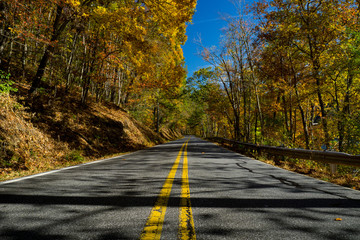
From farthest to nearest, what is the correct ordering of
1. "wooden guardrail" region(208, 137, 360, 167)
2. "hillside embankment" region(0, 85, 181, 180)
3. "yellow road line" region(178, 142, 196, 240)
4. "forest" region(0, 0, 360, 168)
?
"forest" region(0, 0, 360, 168), "hillside embankment" region(0, 85, 181, 180), "wooden guardrail" region(208, 137, 360, 167), "yellow road line" region(178, 142, 196, 240)

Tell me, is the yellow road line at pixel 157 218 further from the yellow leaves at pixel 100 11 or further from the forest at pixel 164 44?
the yellow leaves at pixel 100 11

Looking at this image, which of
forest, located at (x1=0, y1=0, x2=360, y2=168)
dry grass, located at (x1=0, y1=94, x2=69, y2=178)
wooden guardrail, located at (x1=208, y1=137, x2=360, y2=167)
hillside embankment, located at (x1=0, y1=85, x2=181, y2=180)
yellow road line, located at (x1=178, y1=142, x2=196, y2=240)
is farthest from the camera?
forest, located at (x1=0, y1=0, x2=360, y2=168)

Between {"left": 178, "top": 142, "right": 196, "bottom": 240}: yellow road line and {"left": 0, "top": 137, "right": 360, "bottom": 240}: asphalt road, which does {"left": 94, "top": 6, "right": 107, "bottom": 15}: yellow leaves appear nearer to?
{"left": 0, "top": 137, "right": 360, "bottom": 240}: asphalt road

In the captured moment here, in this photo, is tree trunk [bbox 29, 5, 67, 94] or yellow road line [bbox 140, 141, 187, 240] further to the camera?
tree trunk [bbox 29, 5, 67, 94]

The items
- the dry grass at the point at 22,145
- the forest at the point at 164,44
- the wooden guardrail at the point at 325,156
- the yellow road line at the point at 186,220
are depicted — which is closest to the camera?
the yellow road line at the point at 186,220

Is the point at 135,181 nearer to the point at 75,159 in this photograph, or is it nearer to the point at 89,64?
the point at 75,159

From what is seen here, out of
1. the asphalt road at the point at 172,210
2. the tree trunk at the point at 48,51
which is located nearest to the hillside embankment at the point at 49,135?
the tree trunk at the point at 48,51

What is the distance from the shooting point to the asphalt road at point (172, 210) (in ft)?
6.38

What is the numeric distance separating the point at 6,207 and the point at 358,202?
5.28 meters

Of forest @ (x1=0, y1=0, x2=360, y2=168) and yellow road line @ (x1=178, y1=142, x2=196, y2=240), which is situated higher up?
forest @ (x1=0, y1=0, x2=360, y2=168)

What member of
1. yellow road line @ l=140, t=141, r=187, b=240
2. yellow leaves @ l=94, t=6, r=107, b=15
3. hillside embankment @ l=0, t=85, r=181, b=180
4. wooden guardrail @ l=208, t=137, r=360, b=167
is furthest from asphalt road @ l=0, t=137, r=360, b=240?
yellow leaves @ l=94, t=6, r=107, b=15

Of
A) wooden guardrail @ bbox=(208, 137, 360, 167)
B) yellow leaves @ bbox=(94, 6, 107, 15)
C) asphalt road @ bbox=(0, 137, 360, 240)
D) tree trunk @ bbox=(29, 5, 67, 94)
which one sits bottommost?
asphalt road @ bbox=(0, 137, 360, 240)

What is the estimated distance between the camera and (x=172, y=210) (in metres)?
2.46

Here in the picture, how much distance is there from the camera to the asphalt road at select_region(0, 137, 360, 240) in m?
1.94
